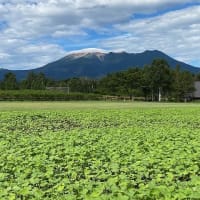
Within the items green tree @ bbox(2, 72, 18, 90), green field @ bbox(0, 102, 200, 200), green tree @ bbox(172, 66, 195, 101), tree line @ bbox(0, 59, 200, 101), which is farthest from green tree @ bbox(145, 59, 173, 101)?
green field @ bbox(0, 102, 200, 200)

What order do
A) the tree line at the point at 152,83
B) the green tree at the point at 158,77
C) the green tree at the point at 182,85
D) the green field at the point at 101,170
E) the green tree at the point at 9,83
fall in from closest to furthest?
the green field at the point at 101,170 < the green tree at the point at 182,85 < the tree line at the point at 152,83 < the green tree at the point at 158,77 < the green tree at the point at 9,83

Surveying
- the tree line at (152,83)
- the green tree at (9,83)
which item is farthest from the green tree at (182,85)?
the green tree at (9,83)

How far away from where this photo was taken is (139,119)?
26891 millimetres

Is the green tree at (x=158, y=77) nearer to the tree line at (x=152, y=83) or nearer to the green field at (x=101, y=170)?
the tree line at (x=152, y=83)

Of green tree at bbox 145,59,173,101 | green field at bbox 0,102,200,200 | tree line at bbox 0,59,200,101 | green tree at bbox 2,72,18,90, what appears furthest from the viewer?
green tree at bbox 2,72,18,90

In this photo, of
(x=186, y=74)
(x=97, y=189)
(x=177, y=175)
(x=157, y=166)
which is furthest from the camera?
(x=186, y=74)

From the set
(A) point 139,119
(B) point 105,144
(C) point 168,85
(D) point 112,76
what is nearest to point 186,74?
(C) point 168,85

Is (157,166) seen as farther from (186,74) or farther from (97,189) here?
(186,74)

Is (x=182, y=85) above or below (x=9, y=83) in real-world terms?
below

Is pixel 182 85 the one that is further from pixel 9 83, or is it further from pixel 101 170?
pixel 101 170

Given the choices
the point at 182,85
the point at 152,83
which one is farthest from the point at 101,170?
the point at 152,83

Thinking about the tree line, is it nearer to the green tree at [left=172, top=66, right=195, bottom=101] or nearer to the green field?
the green tree at [left=172, top=66, right=195, bottom=101]

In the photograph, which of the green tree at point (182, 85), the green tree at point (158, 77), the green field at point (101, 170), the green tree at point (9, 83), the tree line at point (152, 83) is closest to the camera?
the green field at point (101, 170)

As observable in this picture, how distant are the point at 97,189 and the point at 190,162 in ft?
11.0
